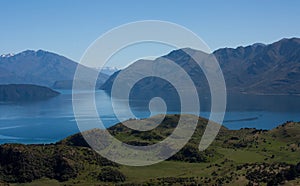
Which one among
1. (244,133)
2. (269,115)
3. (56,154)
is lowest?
(56,154)

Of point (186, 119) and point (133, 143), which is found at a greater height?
point (186, 119)

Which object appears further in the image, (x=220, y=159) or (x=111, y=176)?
(x=220, y=159)

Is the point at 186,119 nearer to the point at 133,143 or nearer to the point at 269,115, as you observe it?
the point at 133,143

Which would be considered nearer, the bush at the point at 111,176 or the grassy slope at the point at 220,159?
the grassy slope at the point at 220,159

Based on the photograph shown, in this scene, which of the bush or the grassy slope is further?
the bush

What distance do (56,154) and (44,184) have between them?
30.9ft

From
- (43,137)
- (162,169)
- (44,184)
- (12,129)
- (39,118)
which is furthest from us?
(39,118)

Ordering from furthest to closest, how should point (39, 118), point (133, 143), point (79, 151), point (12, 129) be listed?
point (39, 118) < point (12, 129) < point (133, 143) < point (79, 151)

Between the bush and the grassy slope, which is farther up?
the grassy slope

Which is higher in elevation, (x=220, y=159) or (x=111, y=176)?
(x=220, y=159)

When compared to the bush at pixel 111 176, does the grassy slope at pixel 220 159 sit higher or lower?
higher

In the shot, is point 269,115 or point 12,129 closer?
point 12,129

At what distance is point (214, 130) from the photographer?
114062 millimetres

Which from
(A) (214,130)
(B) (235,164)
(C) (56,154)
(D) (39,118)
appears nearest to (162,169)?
(B) (235,164)
